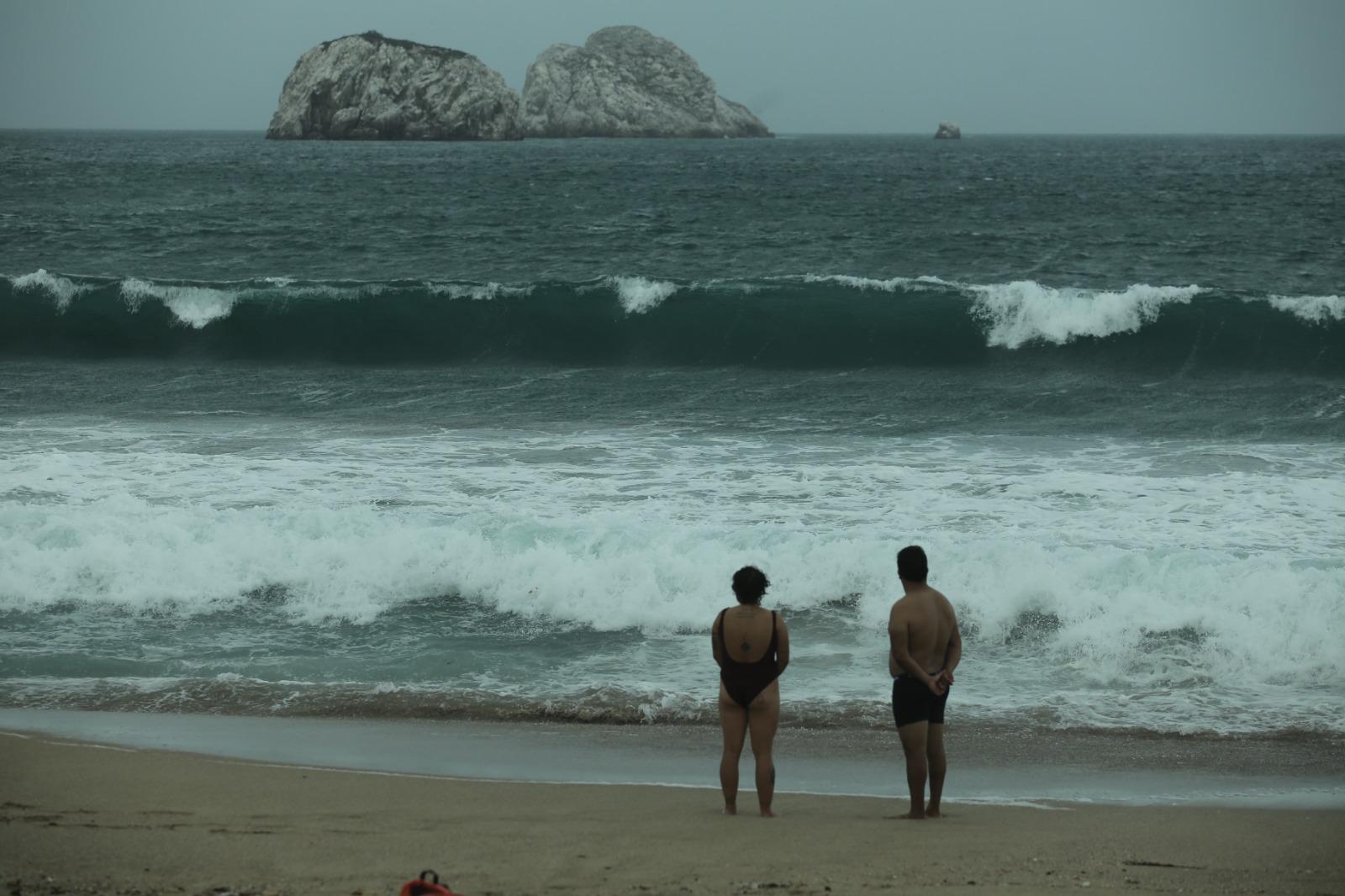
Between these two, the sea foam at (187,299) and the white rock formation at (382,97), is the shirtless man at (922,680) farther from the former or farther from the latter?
the white rock formation at (382,97)

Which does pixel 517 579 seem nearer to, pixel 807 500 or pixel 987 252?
pixel 807 500

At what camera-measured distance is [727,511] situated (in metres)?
11.2

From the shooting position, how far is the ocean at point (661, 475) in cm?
812

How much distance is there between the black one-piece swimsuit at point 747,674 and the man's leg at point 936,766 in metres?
0.74

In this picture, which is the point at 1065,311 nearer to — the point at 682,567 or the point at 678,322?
the point at 678,322

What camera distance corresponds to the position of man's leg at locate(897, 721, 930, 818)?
5.44m

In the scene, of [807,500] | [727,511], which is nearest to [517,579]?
[727,511]

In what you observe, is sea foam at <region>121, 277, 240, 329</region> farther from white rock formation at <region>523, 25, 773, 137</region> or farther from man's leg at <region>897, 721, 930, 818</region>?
white rock formation at <region>523, 25, 773, 137</region>

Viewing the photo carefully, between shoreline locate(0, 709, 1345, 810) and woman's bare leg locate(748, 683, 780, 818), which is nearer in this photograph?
woman's bare leg locate(748, 683, 780, 818)

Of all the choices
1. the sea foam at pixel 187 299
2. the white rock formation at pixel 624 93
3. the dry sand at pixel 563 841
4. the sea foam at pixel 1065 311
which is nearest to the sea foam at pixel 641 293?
the sea foam at pixel 1065 311

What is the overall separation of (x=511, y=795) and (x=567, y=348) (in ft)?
54.5

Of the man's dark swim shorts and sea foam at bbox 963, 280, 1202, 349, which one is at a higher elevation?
sea foam at bbox 963, 280, 1202, 349

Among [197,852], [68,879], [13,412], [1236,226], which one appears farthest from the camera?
[1236,226]

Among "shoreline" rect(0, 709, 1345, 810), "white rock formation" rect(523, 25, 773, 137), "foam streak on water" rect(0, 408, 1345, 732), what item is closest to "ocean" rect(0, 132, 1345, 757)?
"foam streak on water" rect(0, 408, 1345, 732)
